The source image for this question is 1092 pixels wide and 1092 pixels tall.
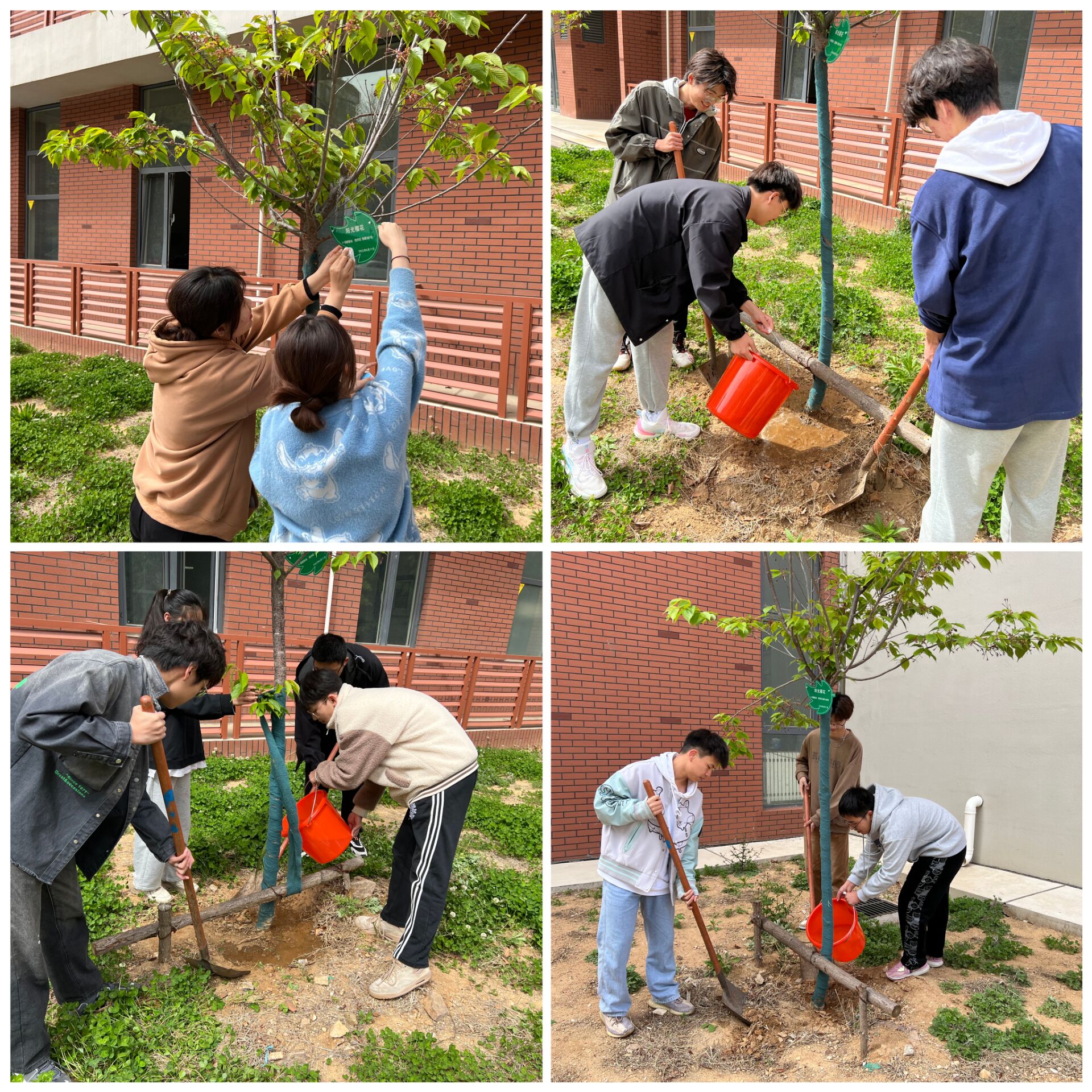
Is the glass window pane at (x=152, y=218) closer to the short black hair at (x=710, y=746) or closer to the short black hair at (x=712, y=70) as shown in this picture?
the short black hair at (x=712, y=70)

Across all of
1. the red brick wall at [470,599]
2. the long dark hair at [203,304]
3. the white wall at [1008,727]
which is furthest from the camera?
the red brick wall at [470,599]

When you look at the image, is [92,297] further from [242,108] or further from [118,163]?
[242,108]

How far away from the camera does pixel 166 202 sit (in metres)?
11.6

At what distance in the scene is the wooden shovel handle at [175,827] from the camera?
3.13 metres

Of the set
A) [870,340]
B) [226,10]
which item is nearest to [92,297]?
[226,10]

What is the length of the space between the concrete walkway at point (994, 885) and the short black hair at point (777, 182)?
4.62 metres

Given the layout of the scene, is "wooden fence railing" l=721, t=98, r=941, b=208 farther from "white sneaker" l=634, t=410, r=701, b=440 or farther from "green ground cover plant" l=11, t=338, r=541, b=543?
"green ground cover plant" l=11, t=338, r=541, b=543

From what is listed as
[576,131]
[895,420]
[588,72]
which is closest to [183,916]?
[895,420]

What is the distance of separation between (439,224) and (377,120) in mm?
5124

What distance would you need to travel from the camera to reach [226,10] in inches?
308

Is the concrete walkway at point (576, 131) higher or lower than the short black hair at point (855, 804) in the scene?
higher

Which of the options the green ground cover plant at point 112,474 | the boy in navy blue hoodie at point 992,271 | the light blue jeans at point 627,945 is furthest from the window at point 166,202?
the boy in navy blue hoodie at point 992,271

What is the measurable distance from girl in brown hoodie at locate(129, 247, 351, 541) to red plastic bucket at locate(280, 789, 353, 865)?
4.24 ft

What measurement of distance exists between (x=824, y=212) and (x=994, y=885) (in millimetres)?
5233
